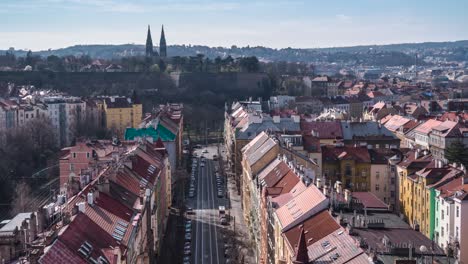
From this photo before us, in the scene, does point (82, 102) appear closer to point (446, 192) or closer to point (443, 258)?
point (446, 192)

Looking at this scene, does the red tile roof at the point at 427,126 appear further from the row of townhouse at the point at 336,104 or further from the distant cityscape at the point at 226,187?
the row of townhouse at the point at 336,104

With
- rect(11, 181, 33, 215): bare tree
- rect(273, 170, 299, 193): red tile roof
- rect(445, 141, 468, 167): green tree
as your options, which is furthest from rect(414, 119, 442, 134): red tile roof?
rect(11, 181, 33, 215): bare tree

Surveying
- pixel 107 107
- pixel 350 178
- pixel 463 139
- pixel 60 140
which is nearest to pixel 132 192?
pixel 350 178

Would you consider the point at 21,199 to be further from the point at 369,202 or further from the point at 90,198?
A: the point at 369,202

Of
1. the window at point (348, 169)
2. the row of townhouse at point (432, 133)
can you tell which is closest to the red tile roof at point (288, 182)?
the window at point (348, 169)

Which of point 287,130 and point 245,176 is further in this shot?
point 287,130

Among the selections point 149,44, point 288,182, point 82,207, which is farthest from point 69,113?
point 149,44

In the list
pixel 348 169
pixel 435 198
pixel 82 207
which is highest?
pixel 82 207
